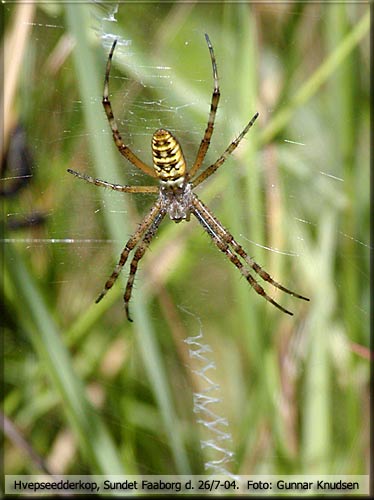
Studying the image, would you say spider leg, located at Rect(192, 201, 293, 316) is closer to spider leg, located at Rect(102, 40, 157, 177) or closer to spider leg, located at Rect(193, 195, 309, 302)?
spider leg, located at Rect(193, 195, 309, 302)

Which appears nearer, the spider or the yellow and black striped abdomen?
the yellow and black striped abdomen

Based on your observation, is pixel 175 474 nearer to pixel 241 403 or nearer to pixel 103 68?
pixel 241 403

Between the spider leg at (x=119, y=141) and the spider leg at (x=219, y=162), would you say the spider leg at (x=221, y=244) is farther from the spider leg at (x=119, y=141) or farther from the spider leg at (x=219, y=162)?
the spider leg at (x=119, y=141)
